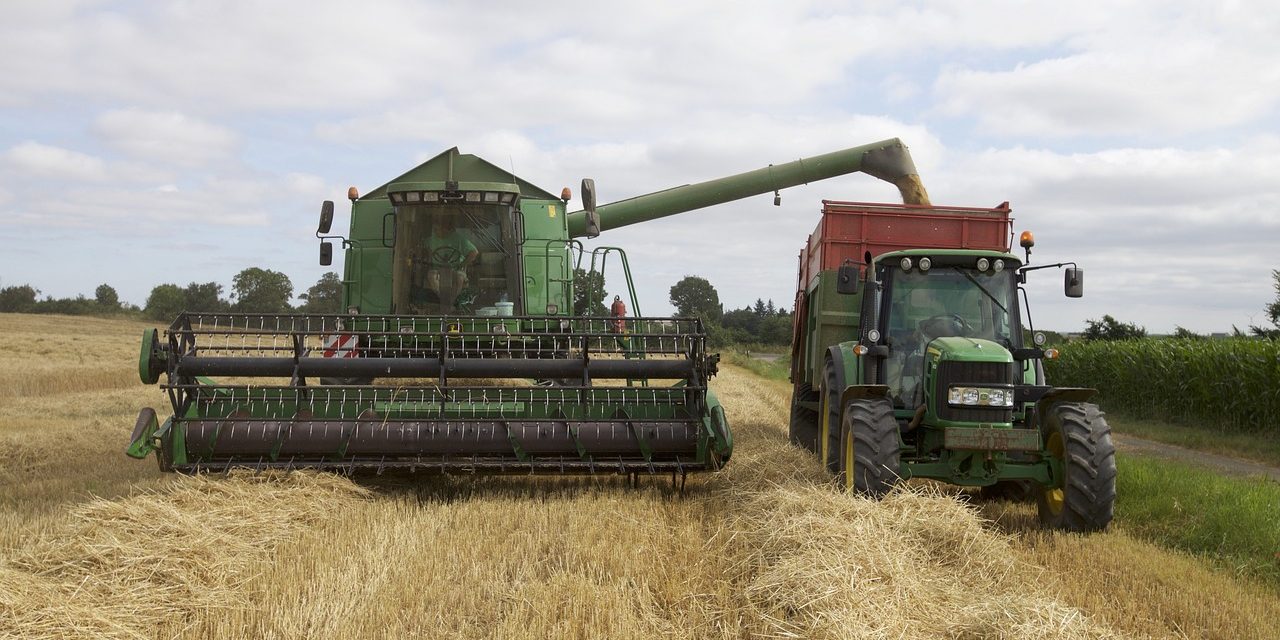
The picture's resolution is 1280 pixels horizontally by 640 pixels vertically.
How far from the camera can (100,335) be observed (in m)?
34.1

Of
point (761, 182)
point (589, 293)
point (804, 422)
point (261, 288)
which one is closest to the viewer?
→ point (589, 293)

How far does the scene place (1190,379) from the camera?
16.5 metres

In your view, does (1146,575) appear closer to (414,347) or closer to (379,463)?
(379,463)

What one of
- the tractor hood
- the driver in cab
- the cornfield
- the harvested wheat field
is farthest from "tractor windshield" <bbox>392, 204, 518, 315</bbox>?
the cornfield

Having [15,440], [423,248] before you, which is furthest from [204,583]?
[15,440]

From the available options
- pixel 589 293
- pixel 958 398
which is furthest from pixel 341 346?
pixel 958 398

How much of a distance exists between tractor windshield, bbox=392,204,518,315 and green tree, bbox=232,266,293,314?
1442 inches

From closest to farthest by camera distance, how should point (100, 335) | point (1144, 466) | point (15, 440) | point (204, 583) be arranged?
point (204, 583) → point (1144, 466) → point (15, 440) → point (100, 335)

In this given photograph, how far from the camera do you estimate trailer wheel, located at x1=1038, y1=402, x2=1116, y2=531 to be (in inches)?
242

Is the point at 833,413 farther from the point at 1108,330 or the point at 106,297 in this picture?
the point at 106,297

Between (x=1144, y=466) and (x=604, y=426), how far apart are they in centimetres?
468

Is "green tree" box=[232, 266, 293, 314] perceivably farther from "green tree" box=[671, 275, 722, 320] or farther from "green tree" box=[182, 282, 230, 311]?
"green tree" box=[671, 275, 722, 320]

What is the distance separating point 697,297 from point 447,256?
54560 mm

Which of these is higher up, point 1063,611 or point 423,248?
point 423,248
